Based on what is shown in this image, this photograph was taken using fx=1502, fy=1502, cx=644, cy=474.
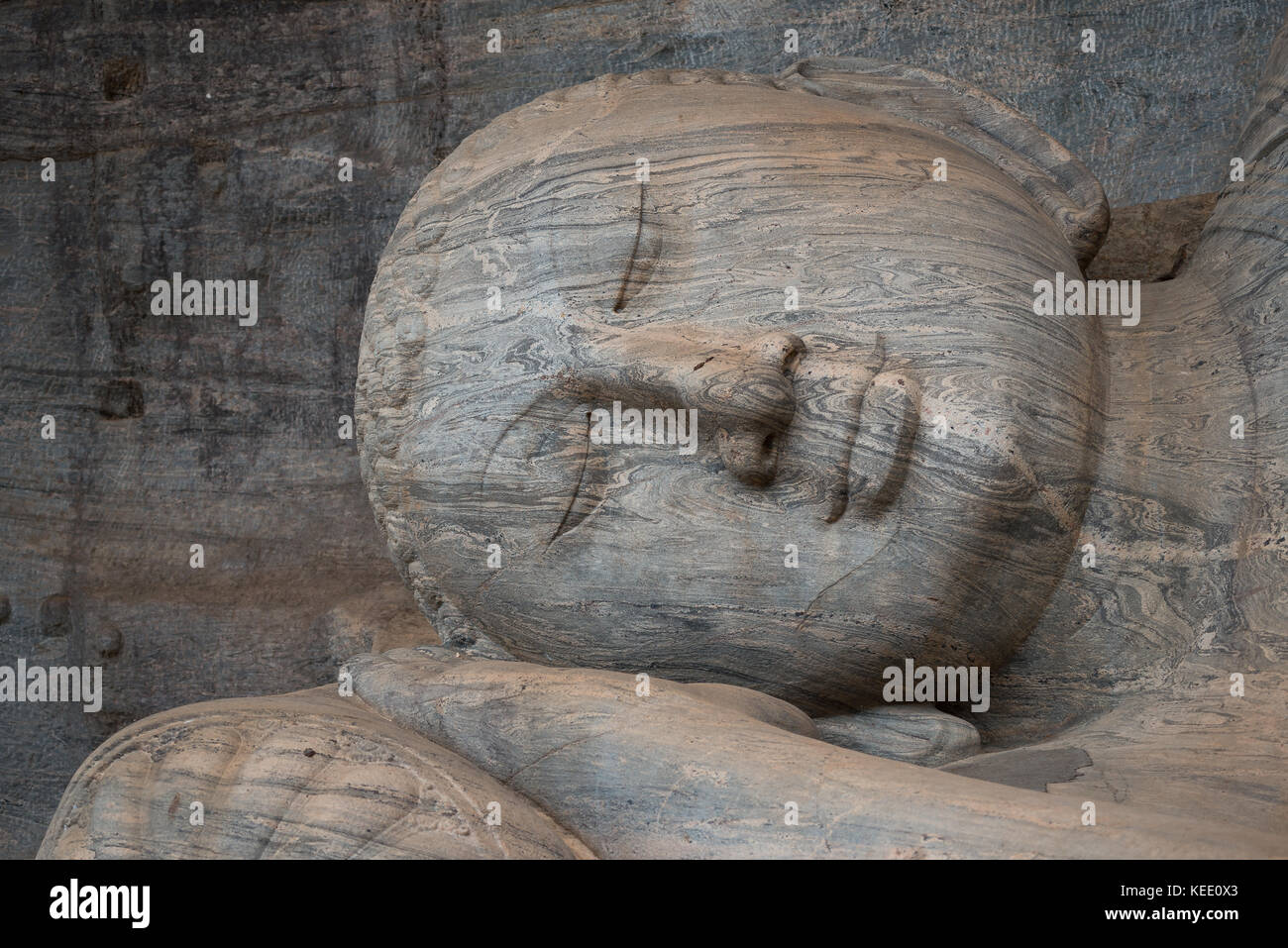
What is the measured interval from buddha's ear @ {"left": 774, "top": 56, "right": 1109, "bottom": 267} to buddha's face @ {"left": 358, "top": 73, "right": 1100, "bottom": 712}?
156 millimetres

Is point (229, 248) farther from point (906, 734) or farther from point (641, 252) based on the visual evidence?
point (906, 734)

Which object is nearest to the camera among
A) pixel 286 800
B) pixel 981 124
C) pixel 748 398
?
pixel 286 800

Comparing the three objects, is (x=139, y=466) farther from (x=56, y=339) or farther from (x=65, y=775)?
(x=65, y=775)

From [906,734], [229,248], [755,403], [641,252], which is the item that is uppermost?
[229,248]

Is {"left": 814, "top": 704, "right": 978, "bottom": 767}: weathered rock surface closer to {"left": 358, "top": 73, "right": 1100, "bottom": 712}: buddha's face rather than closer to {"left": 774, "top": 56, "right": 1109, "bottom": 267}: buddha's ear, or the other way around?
{"left": 358, "top": 73, "right": 1100, "bottom": 712}: buddha's face

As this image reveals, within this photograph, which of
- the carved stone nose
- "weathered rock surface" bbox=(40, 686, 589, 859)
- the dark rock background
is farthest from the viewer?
the dark rock background

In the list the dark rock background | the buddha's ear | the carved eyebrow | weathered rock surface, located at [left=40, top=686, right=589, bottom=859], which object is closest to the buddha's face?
the carved eyebrow

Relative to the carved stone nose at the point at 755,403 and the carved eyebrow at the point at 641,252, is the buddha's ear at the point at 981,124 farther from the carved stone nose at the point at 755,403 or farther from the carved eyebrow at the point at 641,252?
the carved stone nose at the point at 755,403

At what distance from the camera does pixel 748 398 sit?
96.7 inches

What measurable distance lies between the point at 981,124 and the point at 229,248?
2.05 m

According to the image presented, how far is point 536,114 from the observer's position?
2.97 meters

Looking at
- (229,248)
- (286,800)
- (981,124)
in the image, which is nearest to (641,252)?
(981,124)

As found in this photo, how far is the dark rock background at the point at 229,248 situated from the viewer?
3.81 meters

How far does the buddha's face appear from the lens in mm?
2531
